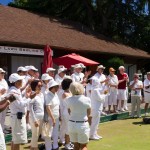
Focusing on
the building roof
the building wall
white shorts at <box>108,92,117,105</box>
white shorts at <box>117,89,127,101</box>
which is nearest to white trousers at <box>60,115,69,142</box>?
white shorts at <box>108,92,117,105</box>

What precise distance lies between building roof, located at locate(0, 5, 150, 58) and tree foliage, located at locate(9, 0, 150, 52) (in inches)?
213

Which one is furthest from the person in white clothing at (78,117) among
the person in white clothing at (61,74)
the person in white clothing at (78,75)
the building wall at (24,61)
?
the building wall at (24,61)

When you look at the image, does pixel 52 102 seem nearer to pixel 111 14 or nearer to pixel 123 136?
pixel 123 136

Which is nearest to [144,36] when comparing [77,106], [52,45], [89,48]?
[89,48]

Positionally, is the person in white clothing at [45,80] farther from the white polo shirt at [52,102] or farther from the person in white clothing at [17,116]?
the person in white clothing at [17,116]

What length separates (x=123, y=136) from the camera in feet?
32.3

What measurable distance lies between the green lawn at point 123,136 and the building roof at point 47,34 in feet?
16.4

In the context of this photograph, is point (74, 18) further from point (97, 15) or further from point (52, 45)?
point (52, 45)

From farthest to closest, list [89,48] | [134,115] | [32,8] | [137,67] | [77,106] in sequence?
1. [32,8]
2. [137,67]
3. [89,48]
4. [134,115]
5. [77,106]

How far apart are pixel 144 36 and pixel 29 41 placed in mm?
15186

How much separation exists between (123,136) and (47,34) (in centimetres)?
891

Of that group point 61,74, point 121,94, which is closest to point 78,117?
point 61,74

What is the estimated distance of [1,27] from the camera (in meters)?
15.1

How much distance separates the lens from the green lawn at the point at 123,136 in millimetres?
8502
